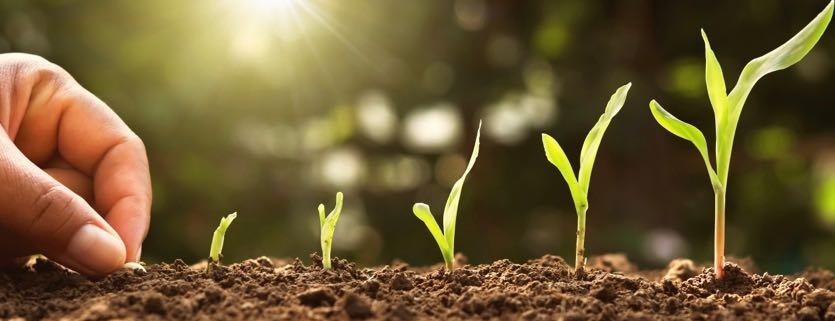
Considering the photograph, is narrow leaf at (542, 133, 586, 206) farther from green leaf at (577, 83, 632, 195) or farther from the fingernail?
the fingernail

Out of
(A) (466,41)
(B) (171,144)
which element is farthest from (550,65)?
(B) (171,144)

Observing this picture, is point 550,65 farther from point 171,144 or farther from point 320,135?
point 171,144

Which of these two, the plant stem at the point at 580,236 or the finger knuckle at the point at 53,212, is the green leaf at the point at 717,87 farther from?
the finger knuckle at the point at 53,212

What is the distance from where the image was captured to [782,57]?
3.94ft

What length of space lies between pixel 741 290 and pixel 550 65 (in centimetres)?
293

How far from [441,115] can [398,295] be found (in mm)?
3010

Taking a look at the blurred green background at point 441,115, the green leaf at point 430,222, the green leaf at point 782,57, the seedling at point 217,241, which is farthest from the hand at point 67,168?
the blurred green background at point 441,115

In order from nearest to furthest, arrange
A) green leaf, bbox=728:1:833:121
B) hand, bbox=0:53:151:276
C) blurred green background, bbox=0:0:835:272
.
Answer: green leaf, bbox=728:1:833:121, hand, bbox=0:53:151:276, blurred green background, bbox=0:0:835:272

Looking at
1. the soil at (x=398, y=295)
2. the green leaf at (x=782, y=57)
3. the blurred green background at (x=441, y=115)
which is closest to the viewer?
the soil at (x=398, y=295)

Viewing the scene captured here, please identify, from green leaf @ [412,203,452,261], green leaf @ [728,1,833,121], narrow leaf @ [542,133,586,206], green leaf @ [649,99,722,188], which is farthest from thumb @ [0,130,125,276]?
green leaf @ [728,1,833,121]

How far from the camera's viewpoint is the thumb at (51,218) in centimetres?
126

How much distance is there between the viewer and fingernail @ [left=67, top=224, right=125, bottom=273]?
1.26 metres

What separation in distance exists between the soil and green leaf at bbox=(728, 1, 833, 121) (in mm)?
260

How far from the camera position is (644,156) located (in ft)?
13.1
